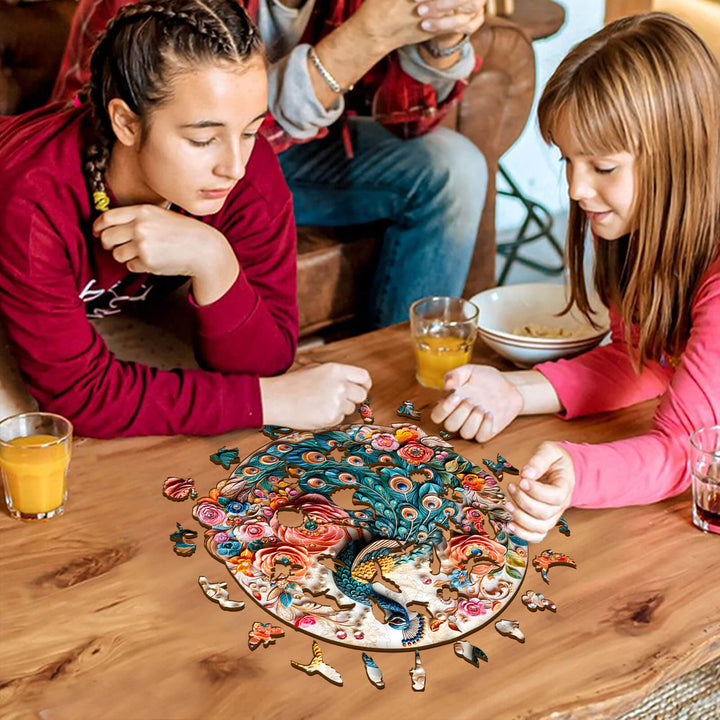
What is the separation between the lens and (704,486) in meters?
1.16

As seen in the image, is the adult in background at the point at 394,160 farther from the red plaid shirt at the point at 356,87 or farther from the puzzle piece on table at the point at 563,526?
the puzzle piece on table at the point at 563,526

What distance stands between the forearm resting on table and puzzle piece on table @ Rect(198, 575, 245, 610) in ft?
1.71

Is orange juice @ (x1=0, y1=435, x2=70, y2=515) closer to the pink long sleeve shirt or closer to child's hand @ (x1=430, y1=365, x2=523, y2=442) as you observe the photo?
child's hand @ (x1=430, y1=365, x2=523, y2=442)

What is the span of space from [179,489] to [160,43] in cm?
54

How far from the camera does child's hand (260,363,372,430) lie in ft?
4.50

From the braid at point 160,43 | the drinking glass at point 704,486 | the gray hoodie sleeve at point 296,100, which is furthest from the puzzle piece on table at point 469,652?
the gray hoodie sleeve at point 296,100

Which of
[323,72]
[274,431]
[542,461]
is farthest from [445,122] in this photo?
[542,461]

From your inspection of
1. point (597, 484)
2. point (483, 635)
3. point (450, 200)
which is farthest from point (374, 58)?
point (483, 635)

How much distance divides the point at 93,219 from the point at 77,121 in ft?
0.45

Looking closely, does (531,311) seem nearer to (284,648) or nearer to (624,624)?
(624,624)

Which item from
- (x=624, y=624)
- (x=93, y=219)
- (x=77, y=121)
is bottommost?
(x=624, y=624)

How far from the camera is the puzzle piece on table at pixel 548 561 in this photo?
1.10 metres

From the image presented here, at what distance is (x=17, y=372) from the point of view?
1.44m

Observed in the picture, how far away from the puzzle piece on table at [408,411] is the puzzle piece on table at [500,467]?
5.5 inches
